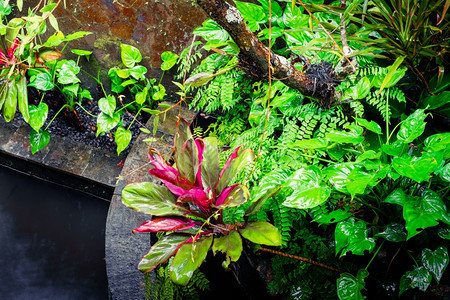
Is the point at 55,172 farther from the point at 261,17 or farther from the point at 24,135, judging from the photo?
the point at 261,17

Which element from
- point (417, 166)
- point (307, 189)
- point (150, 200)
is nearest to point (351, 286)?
point (307, 189)

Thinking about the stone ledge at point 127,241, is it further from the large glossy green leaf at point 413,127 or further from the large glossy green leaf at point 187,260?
the large glossy green leaf at point 413,127

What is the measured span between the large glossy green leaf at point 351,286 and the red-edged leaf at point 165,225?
25.6 inches

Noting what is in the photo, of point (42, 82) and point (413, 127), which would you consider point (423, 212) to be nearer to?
point (413, 127)

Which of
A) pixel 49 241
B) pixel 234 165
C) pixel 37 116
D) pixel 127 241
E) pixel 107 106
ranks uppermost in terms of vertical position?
pixel 234 165

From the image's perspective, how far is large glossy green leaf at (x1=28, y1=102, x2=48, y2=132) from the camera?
2307mm

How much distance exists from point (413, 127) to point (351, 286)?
26.4 inches

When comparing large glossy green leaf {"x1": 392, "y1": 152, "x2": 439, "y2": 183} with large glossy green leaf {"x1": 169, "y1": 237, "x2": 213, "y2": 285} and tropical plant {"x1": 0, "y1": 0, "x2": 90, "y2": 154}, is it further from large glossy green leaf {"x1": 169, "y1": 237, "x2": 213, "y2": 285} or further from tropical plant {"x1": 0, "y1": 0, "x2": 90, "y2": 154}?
tropical plant {"x1": 0, "y1": 0, "x2": 90, "y2": 154}

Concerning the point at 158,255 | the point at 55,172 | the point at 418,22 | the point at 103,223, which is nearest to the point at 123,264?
the point at 158,255

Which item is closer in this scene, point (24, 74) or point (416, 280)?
point (416, 280)

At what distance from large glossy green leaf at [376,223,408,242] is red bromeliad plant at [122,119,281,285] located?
0.49 metres

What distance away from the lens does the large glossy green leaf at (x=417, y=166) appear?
1247 millimetres

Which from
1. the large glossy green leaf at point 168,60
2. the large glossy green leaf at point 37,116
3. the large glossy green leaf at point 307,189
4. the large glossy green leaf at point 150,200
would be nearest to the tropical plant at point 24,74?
the large glossy green leaf at point 37,116

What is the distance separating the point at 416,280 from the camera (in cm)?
148
